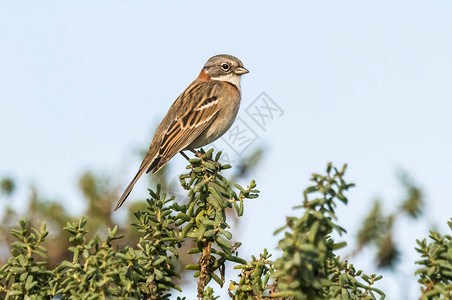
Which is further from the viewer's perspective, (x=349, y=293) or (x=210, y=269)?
(x=210, y=269)

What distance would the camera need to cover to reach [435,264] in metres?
2.54

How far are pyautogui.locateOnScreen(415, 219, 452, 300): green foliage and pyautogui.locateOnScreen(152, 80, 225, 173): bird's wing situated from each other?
526 centimetres

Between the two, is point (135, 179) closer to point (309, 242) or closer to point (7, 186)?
point (7, 186)

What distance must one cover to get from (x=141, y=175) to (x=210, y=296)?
16.2 ft

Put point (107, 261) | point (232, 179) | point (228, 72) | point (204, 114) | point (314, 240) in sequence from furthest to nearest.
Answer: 1. point (228, 72)
2. point (204, 114)
3. point (232, 179)
4. point (107, 261)
5. point (314, 240)

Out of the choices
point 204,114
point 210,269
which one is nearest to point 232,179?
point 204,114

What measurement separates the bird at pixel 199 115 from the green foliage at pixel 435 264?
5.23 meters

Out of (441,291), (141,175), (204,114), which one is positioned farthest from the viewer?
(204,114)

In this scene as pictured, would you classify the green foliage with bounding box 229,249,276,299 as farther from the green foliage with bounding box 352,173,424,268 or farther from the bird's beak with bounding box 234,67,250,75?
the bird's beak with bounding box 234,67,250,75

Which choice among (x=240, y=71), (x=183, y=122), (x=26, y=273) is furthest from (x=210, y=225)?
(x=240, y=71)

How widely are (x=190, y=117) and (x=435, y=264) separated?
636cm

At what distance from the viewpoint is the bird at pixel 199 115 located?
811cm

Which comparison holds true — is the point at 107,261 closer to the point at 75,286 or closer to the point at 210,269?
the point at 75,286

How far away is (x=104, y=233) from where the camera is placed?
6.30 metres
